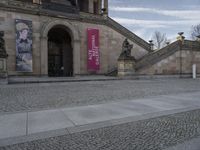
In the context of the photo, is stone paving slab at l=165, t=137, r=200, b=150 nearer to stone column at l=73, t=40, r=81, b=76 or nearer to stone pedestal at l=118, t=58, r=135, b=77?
stone pedestal at l=118, t=58, r=135, b=77

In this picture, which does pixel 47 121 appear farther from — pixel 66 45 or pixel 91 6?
pixel 91 6

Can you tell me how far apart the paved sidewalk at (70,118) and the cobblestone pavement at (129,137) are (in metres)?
0.32

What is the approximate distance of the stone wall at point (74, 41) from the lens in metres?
21.8

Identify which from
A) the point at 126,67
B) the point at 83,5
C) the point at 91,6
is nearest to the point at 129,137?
the point at 126,67

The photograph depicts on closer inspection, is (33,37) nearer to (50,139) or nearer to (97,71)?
(97,71)

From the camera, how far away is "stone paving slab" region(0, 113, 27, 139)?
4.54 m

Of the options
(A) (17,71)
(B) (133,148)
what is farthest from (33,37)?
(B) (133,148)

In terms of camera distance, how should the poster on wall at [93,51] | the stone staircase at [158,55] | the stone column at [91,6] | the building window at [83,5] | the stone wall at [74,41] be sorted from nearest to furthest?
1. the stone wall at [74,41]
2. the stone staircase at [158,55]
3. the poster on wall at [93,51]
4. the stone column at [91,6]
5. the building window at [83,5]

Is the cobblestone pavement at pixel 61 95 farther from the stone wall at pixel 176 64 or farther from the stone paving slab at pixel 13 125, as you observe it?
the stone wall at pixel 176 64

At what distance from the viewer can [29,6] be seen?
75.4 feet

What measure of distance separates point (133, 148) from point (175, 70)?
23.0 m

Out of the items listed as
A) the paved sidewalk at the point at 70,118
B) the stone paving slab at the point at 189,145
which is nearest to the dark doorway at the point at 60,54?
the paved sidewalk at the point at 70,118

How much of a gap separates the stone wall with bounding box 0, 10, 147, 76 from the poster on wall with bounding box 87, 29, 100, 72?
1.69 feet

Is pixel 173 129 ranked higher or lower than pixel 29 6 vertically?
lower
